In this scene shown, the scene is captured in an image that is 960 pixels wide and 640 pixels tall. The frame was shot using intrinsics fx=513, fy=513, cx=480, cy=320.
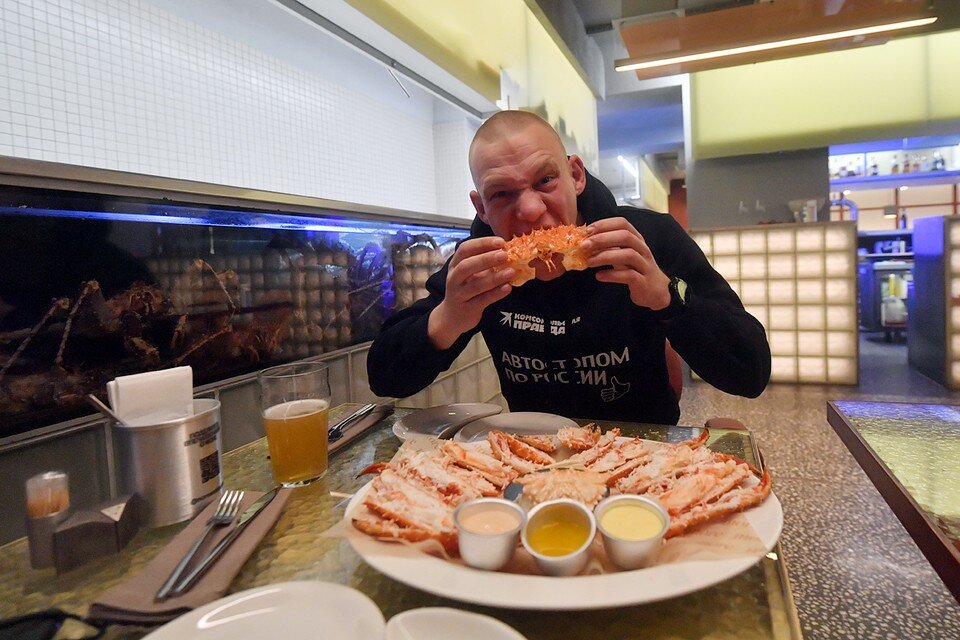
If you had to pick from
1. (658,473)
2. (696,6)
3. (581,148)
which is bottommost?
(658,473)

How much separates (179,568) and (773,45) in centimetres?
448

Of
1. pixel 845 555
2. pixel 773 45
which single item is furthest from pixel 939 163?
pixel 845 555

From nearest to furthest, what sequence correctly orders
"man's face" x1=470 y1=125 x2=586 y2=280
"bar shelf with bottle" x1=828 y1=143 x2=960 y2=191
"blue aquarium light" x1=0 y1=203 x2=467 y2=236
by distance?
"blue aquarium light" x1=0 y1=203 x2=467 y2=236
"man's face" x1=470 y1=125 x2=586 y2=280
"bar shelf with bottle" x1=828 y1=143 x2=960 y2=191

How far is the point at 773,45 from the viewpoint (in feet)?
11.9

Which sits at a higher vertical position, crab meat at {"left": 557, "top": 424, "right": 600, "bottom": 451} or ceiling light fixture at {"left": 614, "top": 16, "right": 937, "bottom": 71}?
ceiling light fixture at {"left": 614, "top": 16, "right": 937, "bottom": 71}

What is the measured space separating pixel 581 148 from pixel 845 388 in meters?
3.56

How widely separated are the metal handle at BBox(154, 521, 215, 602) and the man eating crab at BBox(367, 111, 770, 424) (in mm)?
776

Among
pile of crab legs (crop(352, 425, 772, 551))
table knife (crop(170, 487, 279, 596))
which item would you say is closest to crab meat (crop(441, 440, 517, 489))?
pile of crab legs (crop(352, 425, 772, 551))

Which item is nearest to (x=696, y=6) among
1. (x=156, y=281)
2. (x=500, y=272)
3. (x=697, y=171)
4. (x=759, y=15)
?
(x=759, y=15)

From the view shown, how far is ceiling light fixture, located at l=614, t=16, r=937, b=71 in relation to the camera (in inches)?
132

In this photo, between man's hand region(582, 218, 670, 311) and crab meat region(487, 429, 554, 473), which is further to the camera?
man's hand region(582, 218, 670, 311)

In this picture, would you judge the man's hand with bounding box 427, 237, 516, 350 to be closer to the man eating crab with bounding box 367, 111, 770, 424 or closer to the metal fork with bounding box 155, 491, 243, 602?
the man eating crab with bounding box 367, 111, 770, 424

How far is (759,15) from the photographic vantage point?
3334 mm

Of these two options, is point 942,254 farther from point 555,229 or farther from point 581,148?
point 555,229
